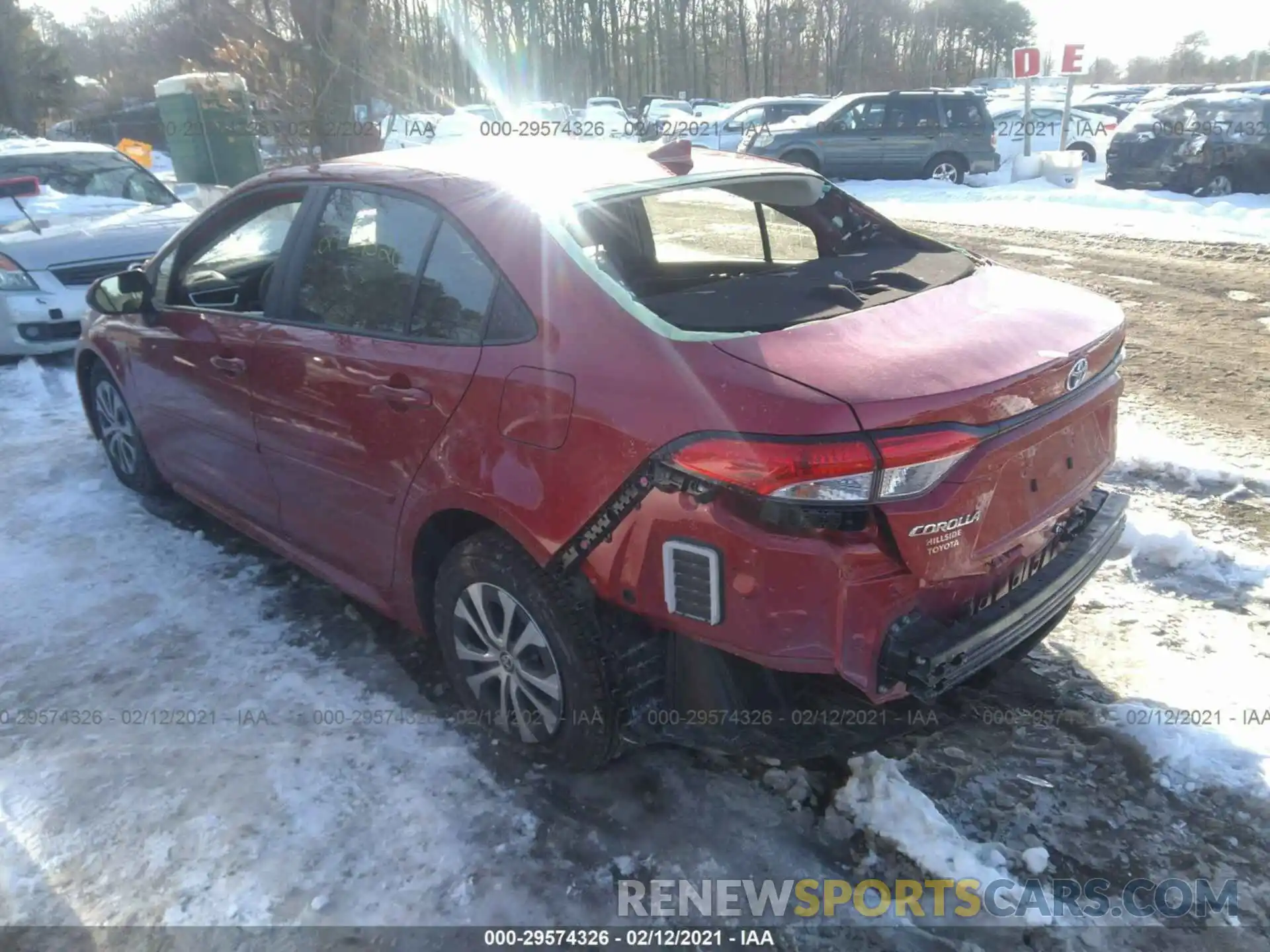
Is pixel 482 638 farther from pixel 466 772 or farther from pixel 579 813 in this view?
pixel 579 813

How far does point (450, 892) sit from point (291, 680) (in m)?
1.23

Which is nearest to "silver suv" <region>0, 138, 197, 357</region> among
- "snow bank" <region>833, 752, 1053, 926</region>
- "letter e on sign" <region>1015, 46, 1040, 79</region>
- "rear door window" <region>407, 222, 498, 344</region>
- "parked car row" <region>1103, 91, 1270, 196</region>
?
"rear door window" <region>407, 222, 498, 344</region>

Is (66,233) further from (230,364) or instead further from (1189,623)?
(1189,623)

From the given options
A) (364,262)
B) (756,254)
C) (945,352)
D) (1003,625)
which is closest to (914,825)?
(1003,625)

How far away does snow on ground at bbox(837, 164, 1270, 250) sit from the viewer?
39.1 feet

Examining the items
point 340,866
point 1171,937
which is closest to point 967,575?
point 1171,937

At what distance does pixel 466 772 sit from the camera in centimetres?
285

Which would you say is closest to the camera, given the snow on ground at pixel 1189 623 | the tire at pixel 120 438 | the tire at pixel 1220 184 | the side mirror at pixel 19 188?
the snow on ground at pixel 1189 623

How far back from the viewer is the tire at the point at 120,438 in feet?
15.5

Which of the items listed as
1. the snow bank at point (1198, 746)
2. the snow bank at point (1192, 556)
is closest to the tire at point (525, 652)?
the snow bank at point (1198, 746)

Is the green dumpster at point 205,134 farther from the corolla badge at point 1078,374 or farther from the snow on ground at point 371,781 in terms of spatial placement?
the corolla badge at point 1078,374

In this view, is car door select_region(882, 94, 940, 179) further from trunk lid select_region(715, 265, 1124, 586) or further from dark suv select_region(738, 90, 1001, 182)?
trunk lid select_region(715, 265, 1124, 586)

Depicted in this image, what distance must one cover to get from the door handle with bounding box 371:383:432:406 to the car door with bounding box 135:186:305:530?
2.66 ft

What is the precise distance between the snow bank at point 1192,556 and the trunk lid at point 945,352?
152 centimetres
